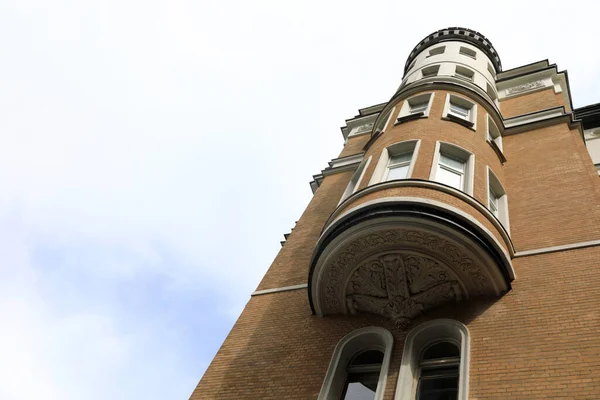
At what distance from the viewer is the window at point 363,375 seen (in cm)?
881

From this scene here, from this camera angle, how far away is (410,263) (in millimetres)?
9141

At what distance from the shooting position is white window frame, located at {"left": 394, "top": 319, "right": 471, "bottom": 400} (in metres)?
7.70

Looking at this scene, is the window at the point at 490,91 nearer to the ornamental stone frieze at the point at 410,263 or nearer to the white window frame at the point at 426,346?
the ornamental stone frieze at the point at 410,263

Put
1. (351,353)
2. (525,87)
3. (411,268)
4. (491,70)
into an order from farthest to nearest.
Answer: (491,70)
(525,87)
(351,353)
(411,268)

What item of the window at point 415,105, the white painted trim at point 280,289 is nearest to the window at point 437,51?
the window at point 415,105

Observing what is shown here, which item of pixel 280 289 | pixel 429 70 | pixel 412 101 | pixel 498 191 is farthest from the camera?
pixel 429 70

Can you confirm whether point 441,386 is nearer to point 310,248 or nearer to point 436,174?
point 436,174

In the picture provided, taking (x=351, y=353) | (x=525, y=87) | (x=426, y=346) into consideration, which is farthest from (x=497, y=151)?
(x=525, y=87)

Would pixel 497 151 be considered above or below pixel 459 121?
above

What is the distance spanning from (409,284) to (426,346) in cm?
117

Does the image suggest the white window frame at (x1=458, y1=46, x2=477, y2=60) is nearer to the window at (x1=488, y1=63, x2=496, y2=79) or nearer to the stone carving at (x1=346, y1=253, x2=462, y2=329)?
the window at (x1=488, y1=63, x2=496, y2=79)

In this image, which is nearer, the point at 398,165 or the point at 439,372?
the point at 439,372

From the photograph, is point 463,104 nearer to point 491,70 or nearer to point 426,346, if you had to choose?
point 491,70

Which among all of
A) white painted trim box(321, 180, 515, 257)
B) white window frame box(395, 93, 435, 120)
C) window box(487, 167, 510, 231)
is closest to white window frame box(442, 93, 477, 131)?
white window frame box(395, 93, 435, 120)
